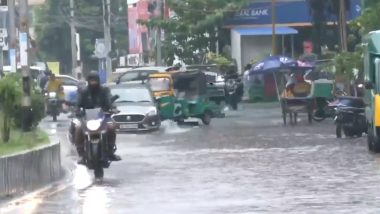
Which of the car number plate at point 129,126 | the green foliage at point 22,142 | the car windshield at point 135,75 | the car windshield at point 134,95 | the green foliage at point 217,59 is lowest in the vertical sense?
the car number plate at point 129,126

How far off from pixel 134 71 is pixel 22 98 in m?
25.9

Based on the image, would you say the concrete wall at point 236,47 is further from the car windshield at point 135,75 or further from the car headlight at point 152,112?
the car headlight at point 152,112

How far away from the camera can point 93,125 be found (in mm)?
20094

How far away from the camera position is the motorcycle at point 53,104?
40.8m

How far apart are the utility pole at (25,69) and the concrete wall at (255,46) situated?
136 ft

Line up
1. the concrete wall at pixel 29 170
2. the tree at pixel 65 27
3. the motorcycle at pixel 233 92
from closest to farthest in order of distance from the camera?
the concrete wall at pixel 29 170 → the motorcycle at pixel 233 92 → the tree at pixel 65 27

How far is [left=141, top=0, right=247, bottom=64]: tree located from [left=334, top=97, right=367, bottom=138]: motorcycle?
3062cm

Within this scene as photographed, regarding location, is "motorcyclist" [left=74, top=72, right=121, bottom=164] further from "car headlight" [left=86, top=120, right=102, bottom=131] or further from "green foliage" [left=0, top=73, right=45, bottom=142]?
"green foliage" [left=0, top=73, right=45, bottom=142]

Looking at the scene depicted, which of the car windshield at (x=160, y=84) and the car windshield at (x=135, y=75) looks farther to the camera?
the car windshield at (x=135, y=75)

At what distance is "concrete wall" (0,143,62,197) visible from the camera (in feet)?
56.7

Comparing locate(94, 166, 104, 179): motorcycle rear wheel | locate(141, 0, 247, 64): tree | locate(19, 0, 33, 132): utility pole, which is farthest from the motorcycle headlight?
locate(94, 166, 104, 179): motorcycle rear wheel

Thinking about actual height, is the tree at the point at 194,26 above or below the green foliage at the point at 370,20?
above


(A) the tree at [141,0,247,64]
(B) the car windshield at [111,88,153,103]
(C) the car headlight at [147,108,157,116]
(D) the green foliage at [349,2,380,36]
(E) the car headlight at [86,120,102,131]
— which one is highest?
(A) the tree at [141,0,247,64]

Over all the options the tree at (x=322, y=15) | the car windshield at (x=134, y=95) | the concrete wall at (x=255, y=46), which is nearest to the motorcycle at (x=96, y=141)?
the car windshield at (x=134, y=95)
